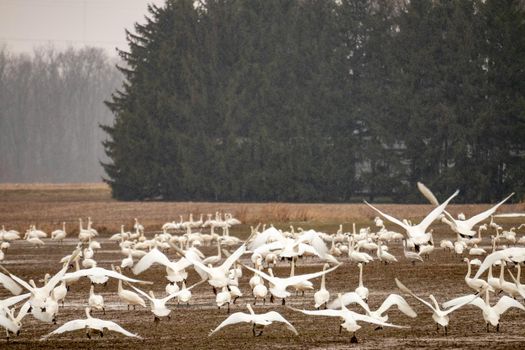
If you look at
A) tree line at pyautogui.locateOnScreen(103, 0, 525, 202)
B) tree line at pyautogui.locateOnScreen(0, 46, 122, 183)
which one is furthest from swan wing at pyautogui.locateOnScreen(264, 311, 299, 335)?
tree line at pyautogui.locateOnScreen(0, 46, 122, 183)

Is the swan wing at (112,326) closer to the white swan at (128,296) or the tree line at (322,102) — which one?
the white swan at (128,296)

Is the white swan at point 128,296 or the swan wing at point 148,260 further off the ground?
the swan wing at point 148,260

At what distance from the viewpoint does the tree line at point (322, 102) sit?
63.7 meters

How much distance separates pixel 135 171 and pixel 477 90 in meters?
20.0

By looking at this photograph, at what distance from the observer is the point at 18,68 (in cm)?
15138

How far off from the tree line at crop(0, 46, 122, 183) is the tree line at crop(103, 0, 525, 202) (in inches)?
2137

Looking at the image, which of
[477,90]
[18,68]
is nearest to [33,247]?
[477,90]

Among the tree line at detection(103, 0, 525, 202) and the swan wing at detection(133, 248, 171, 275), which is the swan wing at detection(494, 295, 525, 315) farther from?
the tree line at detection(103, 0, 525, 202)

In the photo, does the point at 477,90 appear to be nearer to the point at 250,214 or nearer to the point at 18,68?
the point at 250,214

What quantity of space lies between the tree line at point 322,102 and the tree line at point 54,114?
2137 inches

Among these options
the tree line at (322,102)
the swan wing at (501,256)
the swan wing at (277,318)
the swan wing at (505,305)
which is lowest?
the swan wing at (277,318)

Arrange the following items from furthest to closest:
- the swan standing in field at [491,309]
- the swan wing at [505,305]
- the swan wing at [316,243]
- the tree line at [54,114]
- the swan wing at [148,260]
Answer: the tree line at [54,114] → the swan wing at [316,243] → the swan wing at [148,260] → the swan wing at [505,305] → the swan standing in field at [491,309]

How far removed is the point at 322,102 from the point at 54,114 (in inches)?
3024

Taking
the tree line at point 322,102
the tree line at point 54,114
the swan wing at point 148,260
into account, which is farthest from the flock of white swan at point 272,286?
the tree line at point 54,114
